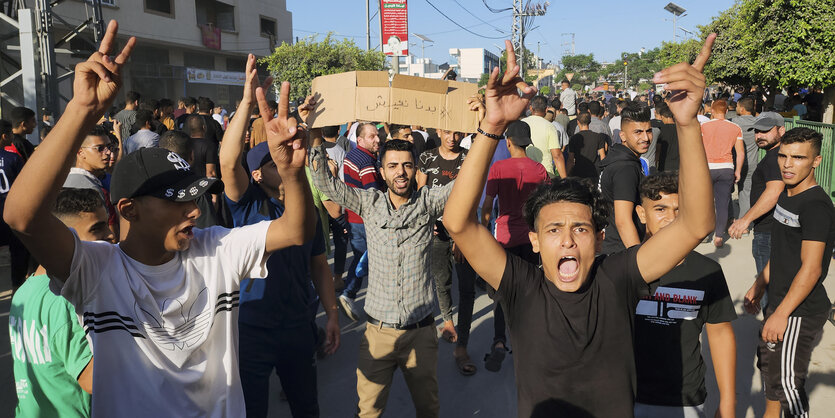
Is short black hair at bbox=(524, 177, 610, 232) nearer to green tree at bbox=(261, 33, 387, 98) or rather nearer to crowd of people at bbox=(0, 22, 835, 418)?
crowd of people at bbox=(0, 22, 835, 418)

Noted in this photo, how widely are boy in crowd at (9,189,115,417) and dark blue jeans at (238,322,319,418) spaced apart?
0.95m

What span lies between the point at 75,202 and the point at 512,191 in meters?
3.41

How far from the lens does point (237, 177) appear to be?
10.2 ft

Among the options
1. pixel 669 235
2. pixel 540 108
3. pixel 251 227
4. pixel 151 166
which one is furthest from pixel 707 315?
pixel 540 108

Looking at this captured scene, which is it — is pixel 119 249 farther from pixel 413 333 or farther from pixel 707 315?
pixel 707 315

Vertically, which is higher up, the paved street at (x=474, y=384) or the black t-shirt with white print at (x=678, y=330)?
the black t-shirt with white print at (x=678, y=330)

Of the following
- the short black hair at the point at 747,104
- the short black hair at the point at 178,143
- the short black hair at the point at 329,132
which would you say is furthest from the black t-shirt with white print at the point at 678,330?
the short black hair at the point at 747,104

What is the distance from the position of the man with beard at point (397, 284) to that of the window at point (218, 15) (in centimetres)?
3462

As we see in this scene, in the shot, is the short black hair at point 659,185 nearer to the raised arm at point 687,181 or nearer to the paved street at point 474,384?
the raised arm at point 687,181

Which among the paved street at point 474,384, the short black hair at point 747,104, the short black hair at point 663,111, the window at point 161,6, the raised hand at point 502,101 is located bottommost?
the paved street at point 474,384

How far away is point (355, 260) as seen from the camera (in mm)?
6168

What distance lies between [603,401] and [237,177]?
2111mm

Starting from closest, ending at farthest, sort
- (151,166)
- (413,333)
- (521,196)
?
(151,166)
(413,333)
(521,196)

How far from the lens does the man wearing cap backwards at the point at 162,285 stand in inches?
74.4
